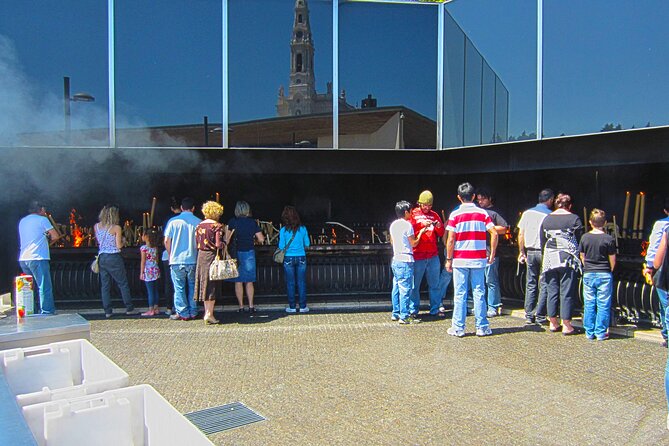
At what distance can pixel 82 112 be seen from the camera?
28.0 ft

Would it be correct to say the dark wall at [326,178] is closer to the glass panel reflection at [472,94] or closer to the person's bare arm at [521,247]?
the glass panel reflection at [472,94]

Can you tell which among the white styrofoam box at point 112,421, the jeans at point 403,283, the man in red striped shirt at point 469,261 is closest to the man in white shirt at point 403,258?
the jeans at point 403,283

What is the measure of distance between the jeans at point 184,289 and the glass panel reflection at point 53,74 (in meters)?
2.40

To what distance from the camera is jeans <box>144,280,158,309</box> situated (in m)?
8.46

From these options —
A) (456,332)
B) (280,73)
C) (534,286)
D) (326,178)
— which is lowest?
(456,332)

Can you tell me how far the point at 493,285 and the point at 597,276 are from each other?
1.68 meters

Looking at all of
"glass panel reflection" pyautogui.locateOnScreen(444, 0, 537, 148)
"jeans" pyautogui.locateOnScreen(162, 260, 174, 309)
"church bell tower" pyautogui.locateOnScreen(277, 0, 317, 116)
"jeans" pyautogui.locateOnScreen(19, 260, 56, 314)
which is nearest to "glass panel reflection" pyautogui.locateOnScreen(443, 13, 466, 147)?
"glass panel reflection" pyautogui.locateOnScreen(444, 0, 537, 148)

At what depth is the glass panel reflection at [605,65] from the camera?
693 centimetres

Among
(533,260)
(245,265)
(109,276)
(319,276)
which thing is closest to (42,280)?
(109,276)

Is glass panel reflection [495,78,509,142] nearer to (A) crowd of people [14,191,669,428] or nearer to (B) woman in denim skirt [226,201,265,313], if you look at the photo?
(A) crowd of people [14,191,669,428]

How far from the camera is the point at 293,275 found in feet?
28.5

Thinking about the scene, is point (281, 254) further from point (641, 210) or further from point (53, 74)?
point (641, 210)

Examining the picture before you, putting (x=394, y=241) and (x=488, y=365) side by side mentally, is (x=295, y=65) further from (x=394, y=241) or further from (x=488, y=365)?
(x=488, y=365)

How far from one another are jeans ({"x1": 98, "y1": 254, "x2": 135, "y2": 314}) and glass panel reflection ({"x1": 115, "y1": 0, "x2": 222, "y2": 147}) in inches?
69.8
